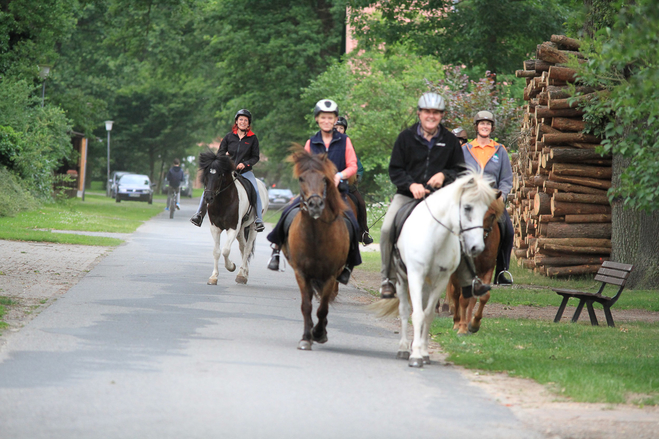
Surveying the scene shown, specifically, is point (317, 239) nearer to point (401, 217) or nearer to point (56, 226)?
point (401, 217)

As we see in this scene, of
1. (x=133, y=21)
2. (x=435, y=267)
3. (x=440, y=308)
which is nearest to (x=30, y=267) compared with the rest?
(x=440, y=308)

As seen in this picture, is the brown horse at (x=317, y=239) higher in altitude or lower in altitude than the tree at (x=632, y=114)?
lower

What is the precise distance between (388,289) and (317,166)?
1.38 metres

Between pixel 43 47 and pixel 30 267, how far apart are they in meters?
21.5

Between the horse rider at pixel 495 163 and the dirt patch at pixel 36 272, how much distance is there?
532 centimetres

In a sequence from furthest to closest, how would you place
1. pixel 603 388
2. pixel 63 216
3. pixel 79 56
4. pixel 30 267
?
pixel 79 56, pixel 63 216, pixel 30 267, pixel 603 388

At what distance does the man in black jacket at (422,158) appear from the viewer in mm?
8359

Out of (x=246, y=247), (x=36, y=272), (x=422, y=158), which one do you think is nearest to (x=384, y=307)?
(x=422, y=158)

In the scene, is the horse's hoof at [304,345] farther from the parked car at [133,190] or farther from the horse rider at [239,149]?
the parked car at [133,190]

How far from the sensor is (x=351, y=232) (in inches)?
355

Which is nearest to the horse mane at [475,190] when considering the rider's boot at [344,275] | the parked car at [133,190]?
the rider's boot at [344,275]

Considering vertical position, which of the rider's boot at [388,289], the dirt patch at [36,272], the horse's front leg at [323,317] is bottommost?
the dirt patch at [36,272]

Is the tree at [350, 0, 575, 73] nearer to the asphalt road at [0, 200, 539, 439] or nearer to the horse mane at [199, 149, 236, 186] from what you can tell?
the horse mane at [199, 149, 236, 186]

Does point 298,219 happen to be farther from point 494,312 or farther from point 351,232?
point 494,312
